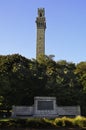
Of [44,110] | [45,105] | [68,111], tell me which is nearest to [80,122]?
[44,110]

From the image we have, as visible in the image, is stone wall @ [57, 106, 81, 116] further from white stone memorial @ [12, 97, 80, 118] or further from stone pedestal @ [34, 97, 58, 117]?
stone pedestal @ [34, 97, 58, 117]

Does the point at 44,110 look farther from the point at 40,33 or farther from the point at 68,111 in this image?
the point at 40,33

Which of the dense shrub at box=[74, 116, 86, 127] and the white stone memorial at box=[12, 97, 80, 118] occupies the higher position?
the white stone memorial at box=[12, 97, 80, 118]

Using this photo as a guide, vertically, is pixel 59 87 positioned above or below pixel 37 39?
below

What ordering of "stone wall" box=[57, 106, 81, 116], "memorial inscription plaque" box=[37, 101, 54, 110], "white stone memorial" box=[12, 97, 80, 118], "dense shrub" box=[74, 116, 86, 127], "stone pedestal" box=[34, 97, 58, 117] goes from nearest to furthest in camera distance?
"dense shrub" box=[74, 116, 86, 127], "stone pedestal" box=[34, 97, 58, 117], "white stone memorial" box=[12, 97, 80, 118], "memorial inscription plaque" box=[37, 101, 54, 110], "stone wall" box=[57, 106, 81, 116]

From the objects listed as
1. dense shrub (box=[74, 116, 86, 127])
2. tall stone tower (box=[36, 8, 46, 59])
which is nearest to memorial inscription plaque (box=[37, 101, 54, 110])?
dense shrub (box=[74, 116, 86, 127])

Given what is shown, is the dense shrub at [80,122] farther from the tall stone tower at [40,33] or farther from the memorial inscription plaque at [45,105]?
the tall stone tower at [40,33]

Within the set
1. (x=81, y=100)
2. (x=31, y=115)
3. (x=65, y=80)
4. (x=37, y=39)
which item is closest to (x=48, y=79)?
(x=65, y=80)

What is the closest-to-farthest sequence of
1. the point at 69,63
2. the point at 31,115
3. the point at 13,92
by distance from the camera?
the point at 31,115 → the point at 13,92 → the point at 69,63

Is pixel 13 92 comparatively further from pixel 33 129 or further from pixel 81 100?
pixel 33 129

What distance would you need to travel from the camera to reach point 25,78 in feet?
163

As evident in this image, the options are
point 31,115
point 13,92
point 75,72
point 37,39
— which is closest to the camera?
point 31,115

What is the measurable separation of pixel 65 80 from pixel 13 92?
989 centimetres

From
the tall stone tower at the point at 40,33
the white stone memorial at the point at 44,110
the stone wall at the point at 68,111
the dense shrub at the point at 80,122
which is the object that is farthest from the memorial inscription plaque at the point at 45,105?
the tall stone tower at the point at 40,33
